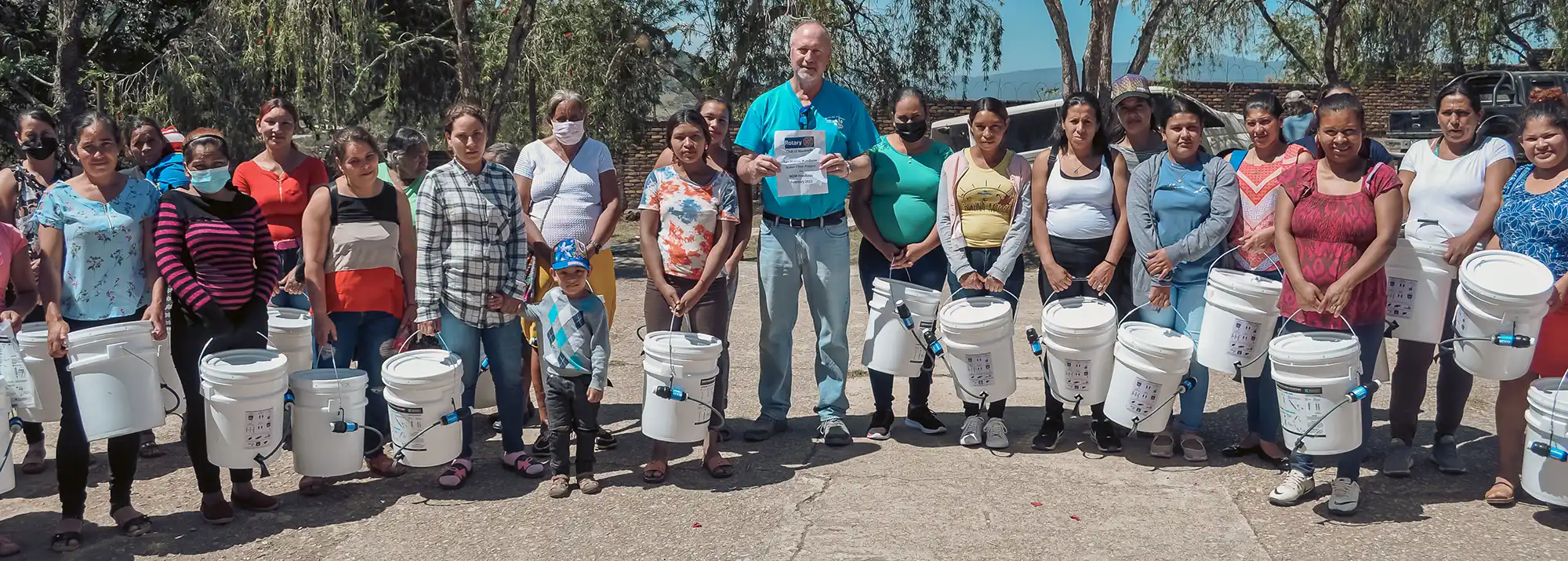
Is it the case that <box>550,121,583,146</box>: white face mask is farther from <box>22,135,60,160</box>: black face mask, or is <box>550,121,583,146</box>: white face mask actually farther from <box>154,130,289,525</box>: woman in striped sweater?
<box>22,135,60,160</box>: black face mask

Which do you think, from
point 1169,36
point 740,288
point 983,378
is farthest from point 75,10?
point 1169,36

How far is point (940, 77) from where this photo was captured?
17.4m

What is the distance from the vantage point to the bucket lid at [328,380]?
4.95m

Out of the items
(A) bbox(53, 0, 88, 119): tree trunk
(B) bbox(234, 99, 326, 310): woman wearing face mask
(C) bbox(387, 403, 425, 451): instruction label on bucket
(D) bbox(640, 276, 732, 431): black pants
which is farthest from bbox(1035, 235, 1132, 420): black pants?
(A) bbox(53, 0, 88, 119): tree trunk

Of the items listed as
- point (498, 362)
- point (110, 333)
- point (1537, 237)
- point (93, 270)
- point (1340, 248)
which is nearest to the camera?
point (110, 333)

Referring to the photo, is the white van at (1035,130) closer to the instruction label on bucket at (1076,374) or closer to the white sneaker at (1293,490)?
the instruction label on bucket at (1076,374)

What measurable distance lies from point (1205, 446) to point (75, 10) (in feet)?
45.3

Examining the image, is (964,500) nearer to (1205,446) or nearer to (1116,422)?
(1116,422)

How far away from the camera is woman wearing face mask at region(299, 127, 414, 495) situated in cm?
521

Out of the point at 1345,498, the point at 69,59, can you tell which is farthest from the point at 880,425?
the point at 69,59

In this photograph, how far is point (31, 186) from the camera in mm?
5609

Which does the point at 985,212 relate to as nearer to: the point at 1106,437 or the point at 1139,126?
the point at 1139,126

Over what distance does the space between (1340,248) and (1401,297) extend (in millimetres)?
573

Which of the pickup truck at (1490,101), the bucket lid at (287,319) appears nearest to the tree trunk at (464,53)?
the bucket lid at (287,319)
